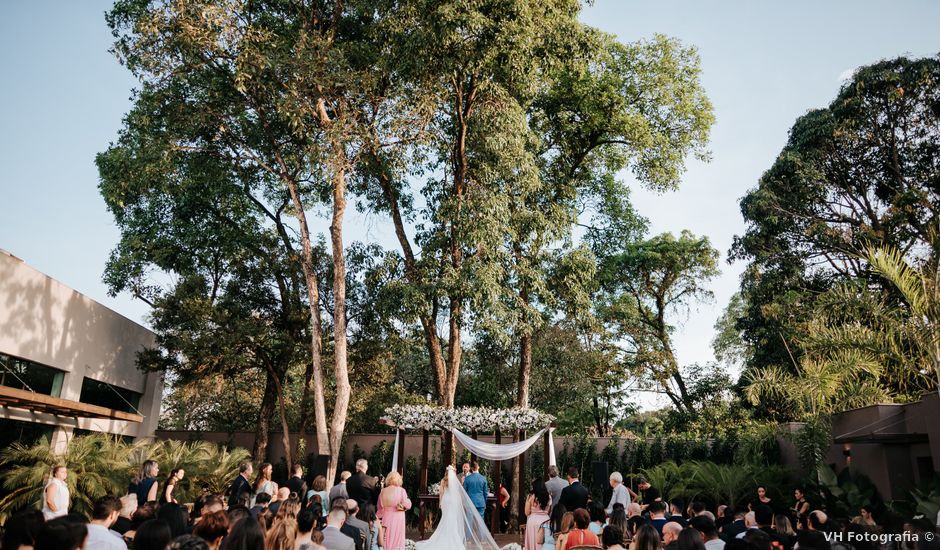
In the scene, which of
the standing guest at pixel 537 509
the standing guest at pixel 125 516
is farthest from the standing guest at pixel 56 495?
the standing guest at pixel 537 509

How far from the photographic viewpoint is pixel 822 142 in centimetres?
2328

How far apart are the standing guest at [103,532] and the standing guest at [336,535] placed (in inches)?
64.8

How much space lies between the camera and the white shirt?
4453 mm

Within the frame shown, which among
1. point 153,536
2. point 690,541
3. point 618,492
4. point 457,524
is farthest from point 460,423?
point 153,536

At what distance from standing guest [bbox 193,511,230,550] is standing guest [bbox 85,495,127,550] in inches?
24.5

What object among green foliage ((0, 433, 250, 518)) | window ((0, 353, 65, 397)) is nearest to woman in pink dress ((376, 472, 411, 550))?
green foliage ((0, 433, 250, 518))

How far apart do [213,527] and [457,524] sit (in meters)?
7.75

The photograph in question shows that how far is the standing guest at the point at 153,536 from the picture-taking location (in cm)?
405

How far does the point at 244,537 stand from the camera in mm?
3885

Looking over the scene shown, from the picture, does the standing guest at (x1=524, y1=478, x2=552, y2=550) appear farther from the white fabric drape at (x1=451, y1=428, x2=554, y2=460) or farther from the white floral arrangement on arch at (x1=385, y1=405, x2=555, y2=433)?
the white floral arrangement on arch at (x1=385, y1=405, x2=555, y2=433)

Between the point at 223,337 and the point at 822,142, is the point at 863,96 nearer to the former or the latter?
the point at 822,142

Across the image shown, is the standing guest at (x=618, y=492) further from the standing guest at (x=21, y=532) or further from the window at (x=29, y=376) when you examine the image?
the window at (x=29, y=376)

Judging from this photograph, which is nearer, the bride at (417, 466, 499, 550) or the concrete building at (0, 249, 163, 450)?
the bride at (417, 466, 499, 550)

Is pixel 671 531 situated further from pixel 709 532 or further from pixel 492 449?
pixel 492 449
